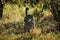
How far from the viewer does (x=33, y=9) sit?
42.9 feet

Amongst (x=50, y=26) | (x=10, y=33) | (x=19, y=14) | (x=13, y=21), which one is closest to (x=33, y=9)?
(x=19, y=14)

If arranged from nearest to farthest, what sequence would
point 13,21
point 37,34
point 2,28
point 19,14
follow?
1. point 37,34
2. point 2,28
3. point 13,21
4. point 19,14

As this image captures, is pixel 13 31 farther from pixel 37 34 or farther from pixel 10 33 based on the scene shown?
pixel 37 34

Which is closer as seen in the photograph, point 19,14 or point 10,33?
point 10,33

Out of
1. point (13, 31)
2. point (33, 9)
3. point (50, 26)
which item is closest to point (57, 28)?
point (50, 26)

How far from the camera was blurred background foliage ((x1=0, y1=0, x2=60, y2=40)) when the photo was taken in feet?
28.1

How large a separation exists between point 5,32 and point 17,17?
2454 mm

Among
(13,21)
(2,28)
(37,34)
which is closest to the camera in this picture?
(37,34)

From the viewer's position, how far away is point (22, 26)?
32.6 feet

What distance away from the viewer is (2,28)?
9.65 m

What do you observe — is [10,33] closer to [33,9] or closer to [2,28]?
[2,28]

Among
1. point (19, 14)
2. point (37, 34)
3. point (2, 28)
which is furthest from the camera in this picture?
point (19, 14)

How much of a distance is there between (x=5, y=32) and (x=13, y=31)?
1.19 feet

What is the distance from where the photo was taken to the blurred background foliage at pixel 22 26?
856 cm
